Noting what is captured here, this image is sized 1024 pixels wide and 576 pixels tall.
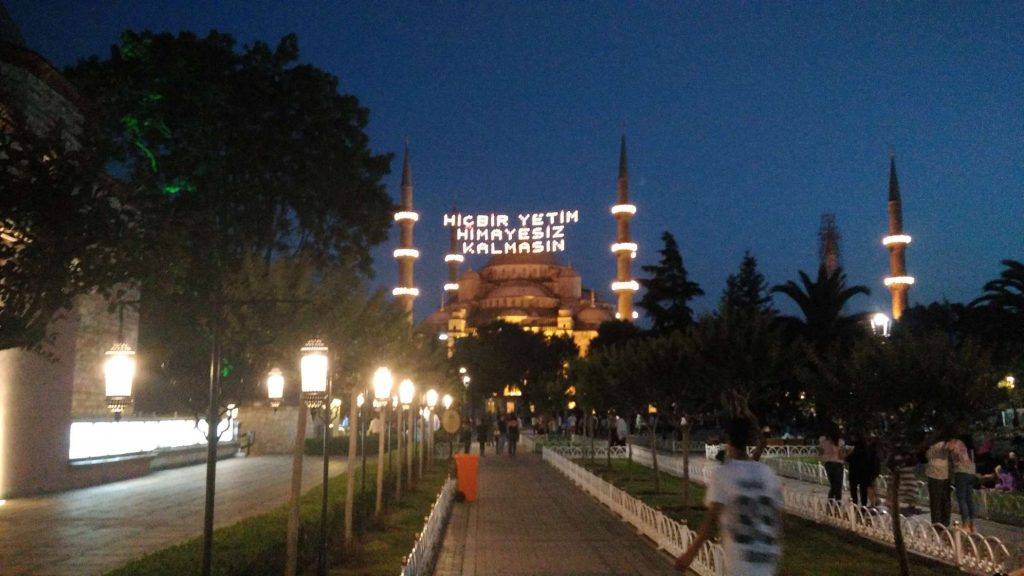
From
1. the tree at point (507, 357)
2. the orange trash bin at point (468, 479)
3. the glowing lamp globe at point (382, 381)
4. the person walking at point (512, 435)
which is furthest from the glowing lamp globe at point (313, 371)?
the tree at point (507, 357)

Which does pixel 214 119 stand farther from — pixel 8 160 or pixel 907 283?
pixel 907 283

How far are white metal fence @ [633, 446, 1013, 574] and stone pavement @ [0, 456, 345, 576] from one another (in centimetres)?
762

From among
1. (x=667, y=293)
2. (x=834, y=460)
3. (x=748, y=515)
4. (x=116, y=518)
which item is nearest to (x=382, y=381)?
(x=116, y=518)

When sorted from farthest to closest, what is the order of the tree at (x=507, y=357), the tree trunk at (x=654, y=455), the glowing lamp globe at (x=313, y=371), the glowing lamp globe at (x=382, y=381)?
the tree at (x=507, y=357), the tree trunk at (x=654, y=455), the glowing lamp globe at (x=382, y=381), the glowing lamp globe at (x=313, y=371)

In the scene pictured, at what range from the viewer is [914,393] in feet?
33.6

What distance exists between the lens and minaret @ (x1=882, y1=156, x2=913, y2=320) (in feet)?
217

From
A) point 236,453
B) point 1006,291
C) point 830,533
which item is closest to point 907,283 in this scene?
point 1006,291

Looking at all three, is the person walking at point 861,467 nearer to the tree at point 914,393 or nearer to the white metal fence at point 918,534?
the white metal fence at point 918,534

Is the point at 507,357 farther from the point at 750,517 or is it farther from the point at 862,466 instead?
the point at 750,517

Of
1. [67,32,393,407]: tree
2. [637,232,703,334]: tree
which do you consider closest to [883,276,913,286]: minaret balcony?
[637,232,703,334]: tree

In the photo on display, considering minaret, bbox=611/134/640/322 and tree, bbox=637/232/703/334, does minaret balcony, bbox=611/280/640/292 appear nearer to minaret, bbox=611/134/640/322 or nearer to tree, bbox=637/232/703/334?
minaret, bbox=611/134/640/322

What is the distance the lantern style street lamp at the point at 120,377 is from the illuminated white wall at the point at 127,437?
7.06 meters

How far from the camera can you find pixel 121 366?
11.5 metres

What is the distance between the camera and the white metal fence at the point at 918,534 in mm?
10773
